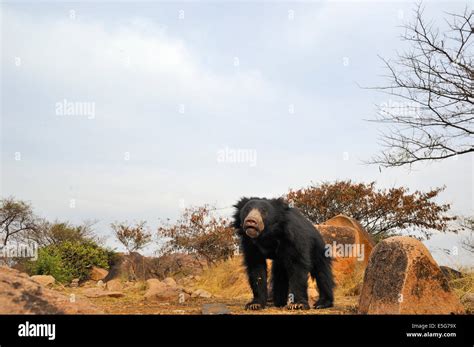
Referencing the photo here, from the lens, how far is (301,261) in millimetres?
7910

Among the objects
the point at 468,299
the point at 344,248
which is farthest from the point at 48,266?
the point at 468,299

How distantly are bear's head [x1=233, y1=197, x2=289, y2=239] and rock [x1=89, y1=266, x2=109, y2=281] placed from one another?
10.7 metres

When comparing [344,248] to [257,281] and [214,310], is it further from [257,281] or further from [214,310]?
[214,310]

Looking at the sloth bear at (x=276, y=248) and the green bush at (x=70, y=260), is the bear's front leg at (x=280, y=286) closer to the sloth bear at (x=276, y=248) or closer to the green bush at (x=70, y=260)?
the sloth bear at (x=276, y=248)

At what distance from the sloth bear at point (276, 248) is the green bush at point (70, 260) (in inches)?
349

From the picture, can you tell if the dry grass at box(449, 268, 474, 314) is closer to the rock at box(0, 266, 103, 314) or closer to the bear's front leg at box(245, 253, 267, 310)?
the bear's front leg at box(245, 253, 267, 310)

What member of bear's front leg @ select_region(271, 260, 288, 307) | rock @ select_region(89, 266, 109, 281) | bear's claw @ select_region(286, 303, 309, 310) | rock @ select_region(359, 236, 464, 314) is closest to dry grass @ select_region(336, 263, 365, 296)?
bear's front leg @ select_region(271, 260, 288, 307)

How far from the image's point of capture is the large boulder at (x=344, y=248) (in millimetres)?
13172

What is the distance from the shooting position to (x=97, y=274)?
699 inches

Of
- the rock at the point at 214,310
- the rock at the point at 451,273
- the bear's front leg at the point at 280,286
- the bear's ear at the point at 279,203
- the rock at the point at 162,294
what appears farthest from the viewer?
the rock at the point at 451,273

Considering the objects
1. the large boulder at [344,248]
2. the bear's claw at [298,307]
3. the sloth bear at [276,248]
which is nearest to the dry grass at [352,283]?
the large boulder at [344,248]

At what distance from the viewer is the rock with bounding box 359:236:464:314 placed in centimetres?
656
